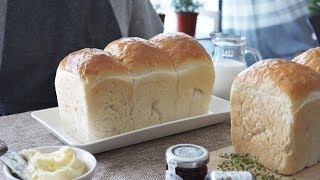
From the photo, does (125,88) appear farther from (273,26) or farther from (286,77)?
(273,26)

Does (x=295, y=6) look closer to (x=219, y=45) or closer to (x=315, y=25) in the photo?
(x=315, y=25)

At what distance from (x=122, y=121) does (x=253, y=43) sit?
4.36 metres

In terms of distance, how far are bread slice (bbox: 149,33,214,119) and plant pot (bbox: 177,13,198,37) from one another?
304 centimetres

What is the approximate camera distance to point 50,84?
1.96 m

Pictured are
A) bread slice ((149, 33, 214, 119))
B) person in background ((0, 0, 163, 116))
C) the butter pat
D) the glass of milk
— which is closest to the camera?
the butter pat

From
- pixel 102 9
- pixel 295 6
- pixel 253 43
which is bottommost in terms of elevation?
pixel 253 43

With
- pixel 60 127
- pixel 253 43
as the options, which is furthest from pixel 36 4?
pixel 253 43

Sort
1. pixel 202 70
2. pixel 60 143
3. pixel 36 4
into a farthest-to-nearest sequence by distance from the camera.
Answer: pixel 36 4
pixel 202 70
pixel 60 143

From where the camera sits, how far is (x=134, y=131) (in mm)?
1151

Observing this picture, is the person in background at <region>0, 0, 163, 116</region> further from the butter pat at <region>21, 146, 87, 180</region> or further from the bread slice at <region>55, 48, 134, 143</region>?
the butter pat at <region>21, 146, 87, 180</region>

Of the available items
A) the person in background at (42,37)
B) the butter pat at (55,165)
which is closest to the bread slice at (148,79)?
the butter pat at (55,165)

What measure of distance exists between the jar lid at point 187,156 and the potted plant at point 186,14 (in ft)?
11.8

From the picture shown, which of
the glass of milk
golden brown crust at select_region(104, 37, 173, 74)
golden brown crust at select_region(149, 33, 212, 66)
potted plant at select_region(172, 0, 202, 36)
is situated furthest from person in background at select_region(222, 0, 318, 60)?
golden brown crust at select_region(104, 37, 173, 74)

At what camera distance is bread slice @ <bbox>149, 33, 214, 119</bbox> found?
1335mm
